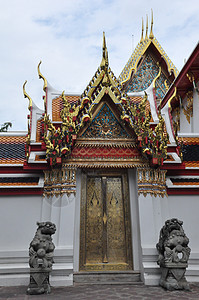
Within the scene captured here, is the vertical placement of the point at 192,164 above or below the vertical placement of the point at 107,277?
above

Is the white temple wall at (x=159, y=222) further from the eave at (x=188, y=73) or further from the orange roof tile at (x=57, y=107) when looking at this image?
the eave at (x=188, y=73)

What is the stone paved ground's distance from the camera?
4.92 metres

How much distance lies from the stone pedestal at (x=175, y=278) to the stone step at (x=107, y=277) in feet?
2.77

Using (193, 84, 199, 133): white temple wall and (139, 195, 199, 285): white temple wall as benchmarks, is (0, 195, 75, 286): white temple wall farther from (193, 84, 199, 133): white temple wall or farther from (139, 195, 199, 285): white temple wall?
(193, 84, 199, 133): white temple wall

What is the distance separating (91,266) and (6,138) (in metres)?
4.57

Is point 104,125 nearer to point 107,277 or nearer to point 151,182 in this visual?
point 151,182

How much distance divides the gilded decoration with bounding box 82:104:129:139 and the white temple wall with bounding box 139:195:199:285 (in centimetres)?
168

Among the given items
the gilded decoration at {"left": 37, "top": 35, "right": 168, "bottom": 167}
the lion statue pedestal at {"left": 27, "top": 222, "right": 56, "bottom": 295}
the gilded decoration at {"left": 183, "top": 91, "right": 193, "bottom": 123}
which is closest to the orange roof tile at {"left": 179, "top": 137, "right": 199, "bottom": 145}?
the gilded decoration at {"left": 37, "top": 35, "right": 168, "bottom": 167}

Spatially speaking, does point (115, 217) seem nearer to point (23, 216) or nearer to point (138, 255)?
point (138, 255)

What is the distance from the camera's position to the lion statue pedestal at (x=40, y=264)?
210 inches

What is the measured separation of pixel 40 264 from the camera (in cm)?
545

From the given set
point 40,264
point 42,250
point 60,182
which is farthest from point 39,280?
point 60,182

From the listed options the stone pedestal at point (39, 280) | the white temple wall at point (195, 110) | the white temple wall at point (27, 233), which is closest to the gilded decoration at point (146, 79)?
the white temple wall at point (195, 110)

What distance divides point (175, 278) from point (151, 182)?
2181mm
